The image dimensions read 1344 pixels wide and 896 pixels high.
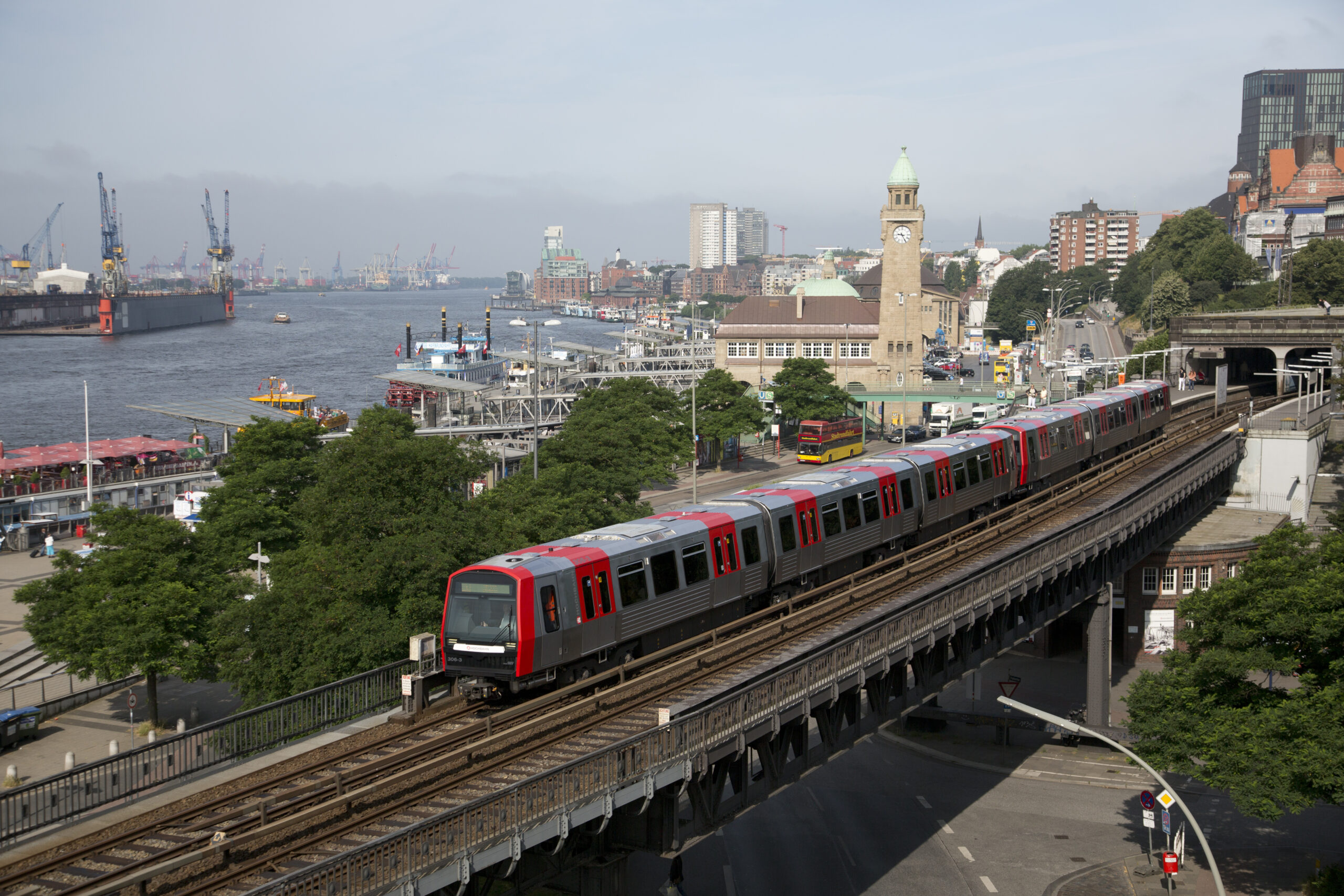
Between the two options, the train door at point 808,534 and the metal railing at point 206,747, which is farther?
the train door at point 808,534

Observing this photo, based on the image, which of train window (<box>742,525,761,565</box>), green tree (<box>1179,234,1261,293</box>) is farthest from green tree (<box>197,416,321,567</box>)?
green tree (<box>1179,234,1261,293</box>)

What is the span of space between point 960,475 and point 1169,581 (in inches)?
724

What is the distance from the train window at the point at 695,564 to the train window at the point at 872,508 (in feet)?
27.0

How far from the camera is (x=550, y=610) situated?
75.7ft

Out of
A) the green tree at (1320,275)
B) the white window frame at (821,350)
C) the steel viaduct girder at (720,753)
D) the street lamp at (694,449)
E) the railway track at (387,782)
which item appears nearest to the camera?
the railway track at (387,782)

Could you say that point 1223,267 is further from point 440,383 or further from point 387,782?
point 387,782

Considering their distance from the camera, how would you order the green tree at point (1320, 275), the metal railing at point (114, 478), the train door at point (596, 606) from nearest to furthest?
the train door at point (596, 606)
the metal railing at point (114, 478)
the green tree at point (1320, 275)

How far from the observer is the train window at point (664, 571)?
85.2 feet

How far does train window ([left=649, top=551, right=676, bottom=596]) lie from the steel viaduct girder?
10.5 feet

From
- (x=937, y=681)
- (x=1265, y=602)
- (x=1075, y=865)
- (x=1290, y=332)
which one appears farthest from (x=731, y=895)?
(x=1290, y=332)

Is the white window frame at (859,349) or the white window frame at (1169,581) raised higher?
the white window frame at (859,349)

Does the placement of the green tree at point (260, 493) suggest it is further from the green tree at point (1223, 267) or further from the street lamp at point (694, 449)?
the green tree at point (1223, 267)

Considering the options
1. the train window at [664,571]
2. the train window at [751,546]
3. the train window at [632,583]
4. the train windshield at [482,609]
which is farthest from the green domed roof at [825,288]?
the train windshield at [482,609]

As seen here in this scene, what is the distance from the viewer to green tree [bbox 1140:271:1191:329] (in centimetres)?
13588
